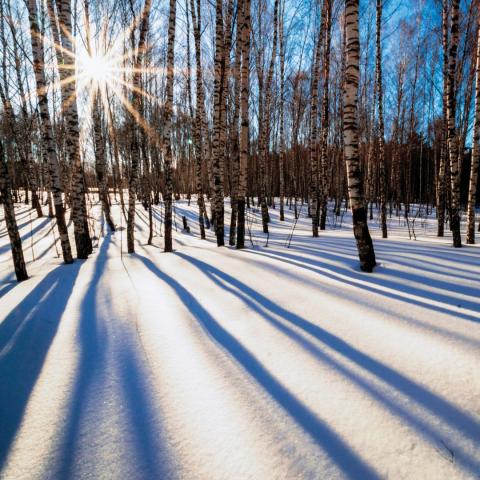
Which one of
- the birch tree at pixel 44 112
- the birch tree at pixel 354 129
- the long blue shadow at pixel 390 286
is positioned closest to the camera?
the long blue shadow at pixel 390 286

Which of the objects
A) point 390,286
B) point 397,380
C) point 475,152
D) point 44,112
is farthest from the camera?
point 475,152

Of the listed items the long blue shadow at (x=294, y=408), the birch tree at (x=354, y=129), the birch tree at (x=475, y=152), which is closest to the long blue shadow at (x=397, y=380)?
the long blue shadow at (x=294, y=408)

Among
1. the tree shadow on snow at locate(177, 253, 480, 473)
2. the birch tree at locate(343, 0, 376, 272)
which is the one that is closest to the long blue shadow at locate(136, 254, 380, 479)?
the tree shadow on snow at locate(177, 253, 480, 473)

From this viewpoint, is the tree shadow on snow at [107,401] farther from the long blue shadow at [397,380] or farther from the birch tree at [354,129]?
the birch tree at [354,129]

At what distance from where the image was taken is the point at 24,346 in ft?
7.62

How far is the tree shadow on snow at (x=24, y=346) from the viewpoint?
1.60 m

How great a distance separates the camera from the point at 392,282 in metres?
3.56

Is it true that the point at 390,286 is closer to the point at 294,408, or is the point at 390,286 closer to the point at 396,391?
the point at 396,391

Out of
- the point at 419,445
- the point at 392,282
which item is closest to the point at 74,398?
the point at 419,445

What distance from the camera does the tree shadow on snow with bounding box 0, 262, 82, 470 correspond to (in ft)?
5.25

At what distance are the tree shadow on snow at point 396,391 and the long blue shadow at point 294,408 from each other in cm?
39

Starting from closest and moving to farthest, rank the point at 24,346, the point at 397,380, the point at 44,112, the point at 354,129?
the point at 397,380
the point at 24,346
the point at 354,129
the point at 44,112

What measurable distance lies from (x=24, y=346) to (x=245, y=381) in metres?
1.83

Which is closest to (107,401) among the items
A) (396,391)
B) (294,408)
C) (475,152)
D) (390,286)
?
(294,408)
